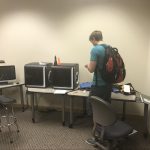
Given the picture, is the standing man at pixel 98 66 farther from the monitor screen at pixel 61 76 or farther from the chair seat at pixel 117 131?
the monitor screen at pixel 61 76

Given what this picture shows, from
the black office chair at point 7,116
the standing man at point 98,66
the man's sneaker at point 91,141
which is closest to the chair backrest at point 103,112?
the standing man at point 98,66

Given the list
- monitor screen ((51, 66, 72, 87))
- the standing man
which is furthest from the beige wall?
Answer: the standing man

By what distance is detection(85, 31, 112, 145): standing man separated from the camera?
10.0 ft

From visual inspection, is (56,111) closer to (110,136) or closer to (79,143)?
(79,143)

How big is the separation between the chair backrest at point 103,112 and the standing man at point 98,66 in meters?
0.51

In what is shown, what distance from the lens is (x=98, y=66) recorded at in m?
3.11

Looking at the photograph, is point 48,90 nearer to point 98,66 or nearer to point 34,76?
point 34,76

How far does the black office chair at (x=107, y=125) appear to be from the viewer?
2.52m

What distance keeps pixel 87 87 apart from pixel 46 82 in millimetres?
760

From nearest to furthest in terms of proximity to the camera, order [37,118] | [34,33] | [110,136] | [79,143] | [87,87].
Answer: [110,136]
[79,143]
[87,87]
[37,118]
[34,33]

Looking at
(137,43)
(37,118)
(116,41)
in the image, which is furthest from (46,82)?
(137,43)

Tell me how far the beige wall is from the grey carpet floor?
91 cm

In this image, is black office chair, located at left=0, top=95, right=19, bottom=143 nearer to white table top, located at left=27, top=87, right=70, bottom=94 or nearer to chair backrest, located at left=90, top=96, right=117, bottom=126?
white table top, located at left=27, top=87, right=70, bottom=94

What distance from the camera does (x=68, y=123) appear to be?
13.1ft
